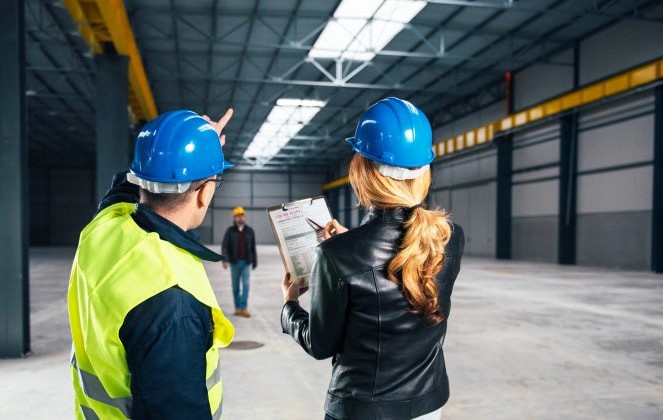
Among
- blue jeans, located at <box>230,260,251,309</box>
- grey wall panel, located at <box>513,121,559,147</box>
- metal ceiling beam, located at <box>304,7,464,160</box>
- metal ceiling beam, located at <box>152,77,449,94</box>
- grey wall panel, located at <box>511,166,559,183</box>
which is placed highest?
metal ceiling beam, located at <box>304,7,464,160</box>

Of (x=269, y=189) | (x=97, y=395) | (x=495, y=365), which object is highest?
(x=269, y=189)

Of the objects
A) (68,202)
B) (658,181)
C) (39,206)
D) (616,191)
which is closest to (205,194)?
(658,181)

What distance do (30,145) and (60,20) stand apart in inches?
834

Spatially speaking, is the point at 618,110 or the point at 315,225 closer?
the point at 315,225

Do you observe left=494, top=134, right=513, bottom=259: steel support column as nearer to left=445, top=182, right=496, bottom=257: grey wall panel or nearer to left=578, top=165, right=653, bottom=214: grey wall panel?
left=445, top=182, right=496, bottom=257: grey wall panel

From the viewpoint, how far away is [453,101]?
80.0 feet

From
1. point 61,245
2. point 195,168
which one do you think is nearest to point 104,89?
point 195,168

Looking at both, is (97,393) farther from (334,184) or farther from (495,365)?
(334,184)

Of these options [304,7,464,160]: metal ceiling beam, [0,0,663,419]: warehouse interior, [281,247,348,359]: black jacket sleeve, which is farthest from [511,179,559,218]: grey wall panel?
[281,247,348,359]: black jacket sleeve

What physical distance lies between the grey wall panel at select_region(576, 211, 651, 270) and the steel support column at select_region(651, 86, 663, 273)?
47cm

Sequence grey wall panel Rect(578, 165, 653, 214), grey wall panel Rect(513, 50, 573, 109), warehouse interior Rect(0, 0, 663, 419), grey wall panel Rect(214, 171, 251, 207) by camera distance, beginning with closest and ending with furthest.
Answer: warehouse interior Rect(0, 0, 663, 419), grey wall panel Rect(578, 165, 653, 214), grey wall panel Rect(513, 50, 573, 109), grey wall panel Rect(214, 171, 251, 207)

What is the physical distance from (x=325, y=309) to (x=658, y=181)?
15579 mm

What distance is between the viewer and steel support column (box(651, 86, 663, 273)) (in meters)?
13.8

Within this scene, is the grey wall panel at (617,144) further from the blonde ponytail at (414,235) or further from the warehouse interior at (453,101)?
the blonde ponytail at (414,235)
